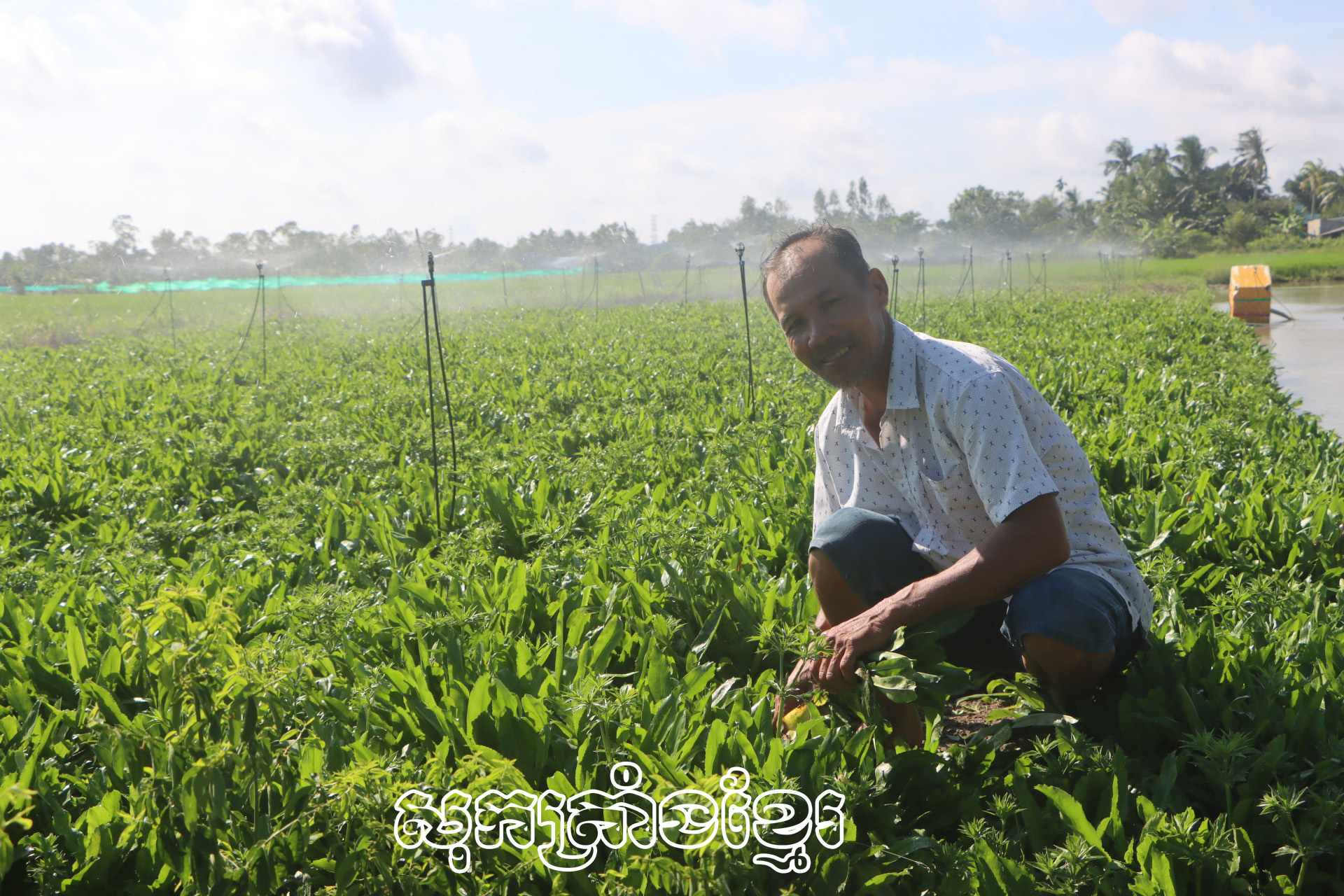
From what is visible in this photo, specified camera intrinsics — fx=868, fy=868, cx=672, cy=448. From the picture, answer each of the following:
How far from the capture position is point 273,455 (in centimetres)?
698

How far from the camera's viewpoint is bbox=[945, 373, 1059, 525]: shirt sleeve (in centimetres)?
220

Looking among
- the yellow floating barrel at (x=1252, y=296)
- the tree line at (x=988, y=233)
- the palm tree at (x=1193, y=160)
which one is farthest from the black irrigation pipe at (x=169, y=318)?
the palm tree at (x=1193, y=160)

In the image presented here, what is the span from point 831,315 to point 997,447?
0.61 metres

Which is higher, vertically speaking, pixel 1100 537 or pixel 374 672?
pixel 1100 537

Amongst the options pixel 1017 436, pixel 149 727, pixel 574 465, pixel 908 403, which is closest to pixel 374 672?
pixel 149 727

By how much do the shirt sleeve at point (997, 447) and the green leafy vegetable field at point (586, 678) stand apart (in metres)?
0.50

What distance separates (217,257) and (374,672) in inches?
946

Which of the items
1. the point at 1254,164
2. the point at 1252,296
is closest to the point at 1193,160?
the point at 1254,164

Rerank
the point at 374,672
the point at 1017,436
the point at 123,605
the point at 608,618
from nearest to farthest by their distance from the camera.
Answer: the point at 1017,436 → the point at 374,672 → the point at 608,618 → the point at 123,605

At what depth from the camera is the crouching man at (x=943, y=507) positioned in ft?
7.39

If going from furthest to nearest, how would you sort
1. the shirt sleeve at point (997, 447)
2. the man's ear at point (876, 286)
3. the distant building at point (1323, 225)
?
the distant building at point (1323, 225) < the man's ear at point (876, 286) < the shirt sleeve at point (997, 447)

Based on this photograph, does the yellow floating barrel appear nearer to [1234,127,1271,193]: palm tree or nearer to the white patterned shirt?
the white patterned shirt

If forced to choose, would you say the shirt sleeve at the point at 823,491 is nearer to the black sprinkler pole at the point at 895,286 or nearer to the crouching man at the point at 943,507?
the crouching man at the point at 943,507

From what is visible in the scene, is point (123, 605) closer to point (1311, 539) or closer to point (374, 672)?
point (374, 672)
